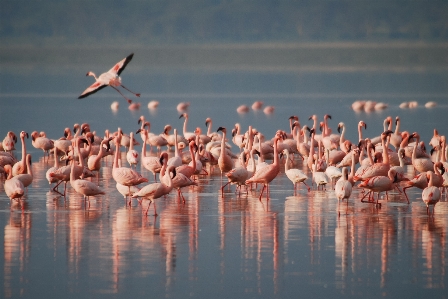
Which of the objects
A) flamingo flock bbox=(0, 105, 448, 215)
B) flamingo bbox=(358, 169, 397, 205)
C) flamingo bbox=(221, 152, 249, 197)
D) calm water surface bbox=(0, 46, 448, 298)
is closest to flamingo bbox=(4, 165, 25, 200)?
flamingo flock bbox=(0, 105, 448, 215)

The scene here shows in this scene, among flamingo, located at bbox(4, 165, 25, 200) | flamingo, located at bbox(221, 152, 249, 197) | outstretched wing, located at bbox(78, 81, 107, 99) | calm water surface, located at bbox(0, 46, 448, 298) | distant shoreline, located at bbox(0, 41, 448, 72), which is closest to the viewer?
calm water surface, located at bbox(0, 46, 448, 298)

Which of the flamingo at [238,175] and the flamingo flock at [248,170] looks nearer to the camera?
the flamingo flock at [248,170]

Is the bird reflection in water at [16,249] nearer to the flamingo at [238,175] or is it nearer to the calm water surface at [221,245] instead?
the calm water surface at [221,245]

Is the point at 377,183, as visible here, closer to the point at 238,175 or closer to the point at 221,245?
the point at 238,175

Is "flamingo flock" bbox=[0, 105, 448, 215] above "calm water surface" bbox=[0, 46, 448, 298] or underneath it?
above

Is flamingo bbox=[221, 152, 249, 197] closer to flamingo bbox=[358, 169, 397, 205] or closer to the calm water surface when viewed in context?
the calm water surface

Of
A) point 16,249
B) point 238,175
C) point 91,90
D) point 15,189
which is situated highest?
point 91,90

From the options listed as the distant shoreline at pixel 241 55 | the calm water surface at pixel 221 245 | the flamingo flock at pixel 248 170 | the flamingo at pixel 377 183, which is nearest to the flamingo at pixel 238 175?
the flamingo flock at pixel 248 170

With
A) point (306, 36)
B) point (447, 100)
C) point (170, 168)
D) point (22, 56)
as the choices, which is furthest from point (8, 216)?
point (306, 36)

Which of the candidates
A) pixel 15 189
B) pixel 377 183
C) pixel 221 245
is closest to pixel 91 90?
pixel 15 189

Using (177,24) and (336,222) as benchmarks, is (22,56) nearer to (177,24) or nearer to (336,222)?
(177,24)

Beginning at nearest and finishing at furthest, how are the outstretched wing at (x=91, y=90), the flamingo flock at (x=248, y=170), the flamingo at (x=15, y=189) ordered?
the flamingo at (x=15, y=189) → the flamingo flock at (x=248, y=170) → the outstretched wing at (x=91, y=90)

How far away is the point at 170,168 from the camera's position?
1148 cm

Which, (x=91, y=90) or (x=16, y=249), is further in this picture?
(x=91, y=90)
